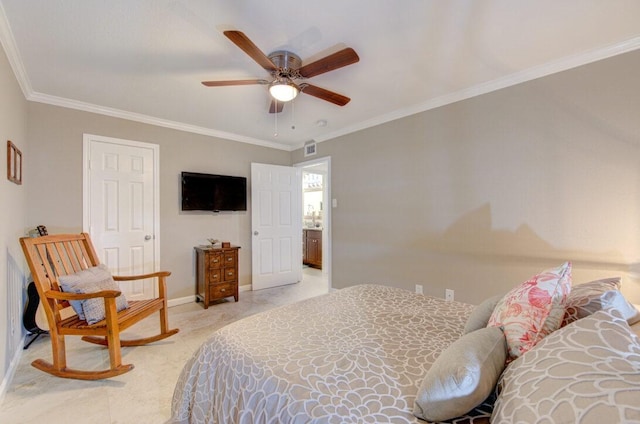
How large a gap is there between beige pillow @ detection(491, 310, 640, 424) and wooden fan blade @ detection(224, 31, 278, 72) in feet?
6.25

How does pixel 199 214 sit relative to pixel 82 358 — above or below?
above

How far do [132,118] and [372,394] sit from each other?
3.88 metres

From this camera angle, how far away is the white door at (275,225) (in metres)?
4.40

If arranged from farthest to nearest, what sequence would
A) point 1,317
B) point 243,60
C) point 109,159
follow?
point 109,159 < point 243,60 < point 1,317

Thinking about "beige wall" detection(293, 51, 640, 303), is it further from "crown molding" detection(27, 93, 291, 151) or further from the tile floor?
the tile floor

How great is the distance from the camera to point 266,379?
1013 millimetres

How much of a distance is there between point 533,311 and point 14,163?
347 cm

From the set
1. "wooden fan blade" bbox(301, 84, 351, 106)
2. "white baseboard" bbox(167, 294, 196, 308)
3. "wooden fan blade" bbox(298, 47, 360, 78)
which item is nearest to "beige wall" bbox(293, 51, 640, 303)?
"wooden fan blade" bbox(301, 84, 351, 106)

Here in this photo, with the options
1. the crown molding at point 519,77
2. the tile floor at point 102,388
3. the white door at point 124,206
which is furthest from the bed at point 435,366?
the white door at point 124,206

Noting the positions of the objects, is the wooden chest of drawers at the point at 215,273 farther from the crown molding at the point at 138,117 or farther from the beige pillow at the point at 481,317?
the beige pillow at the point at 481,317

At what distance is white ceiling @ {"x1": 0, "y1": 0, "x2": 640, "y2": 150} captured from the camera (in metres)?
1.70

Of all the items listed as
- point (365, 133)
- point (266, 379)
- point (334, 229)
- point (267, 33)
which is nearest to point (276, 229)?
point (334, 229)

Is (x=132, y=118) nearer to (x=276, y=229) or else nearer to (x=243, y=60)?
(x=243, y=60)

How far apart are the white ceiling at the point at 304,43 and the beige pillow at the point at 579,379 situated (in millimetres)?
1799
